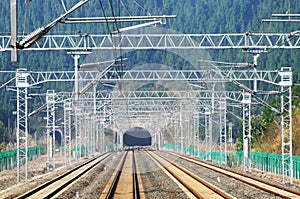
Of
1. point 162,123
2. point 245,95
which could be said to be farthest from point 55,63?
point 245,95

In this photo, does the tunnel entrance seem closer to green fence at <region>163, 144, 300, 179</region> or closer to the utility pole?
green fence at <region>163, 144, 300, 179</region>

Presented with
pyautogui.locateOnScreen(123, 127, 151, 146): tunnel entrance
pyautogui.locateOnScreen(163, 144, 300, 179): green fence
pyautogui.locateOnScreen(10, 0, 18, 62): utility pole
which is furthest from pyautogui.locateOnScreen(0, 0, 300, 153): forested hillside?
pyautogui.locateOnScreen(10, 0, 18, 62): utility pole

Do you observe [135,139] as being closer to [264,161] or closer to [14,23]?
[264,161]

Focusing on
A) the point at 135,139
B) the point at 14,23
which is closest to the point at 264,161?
the point at 14,23

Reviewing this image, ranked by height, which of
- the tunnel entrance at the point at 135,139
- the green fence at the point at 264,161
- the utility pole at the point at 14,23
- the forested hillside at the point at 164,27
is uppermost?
the forested hillside at the point at 164,27

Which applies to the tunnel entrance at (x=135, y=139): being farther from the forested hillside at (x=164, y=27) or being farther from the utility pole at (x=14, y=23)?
the utility pole at (x=14, y=23)

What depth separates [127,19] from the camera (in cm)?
2161

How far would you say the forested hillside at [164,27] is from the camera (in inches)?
4235

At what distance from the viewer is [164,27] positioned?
116625 mm

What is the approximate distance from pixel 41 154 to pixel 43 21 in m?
73.6

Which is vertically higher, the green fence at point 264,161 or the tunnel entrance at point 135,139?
the green fence at point 264,161

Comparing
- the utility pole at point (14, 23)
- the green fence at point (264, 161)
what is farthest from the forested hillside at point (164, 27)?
the utility pole at point (14, 23)

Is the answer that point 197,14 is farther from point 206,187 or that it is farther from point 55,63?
point 206,187

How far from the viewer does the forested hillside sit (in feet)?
353
